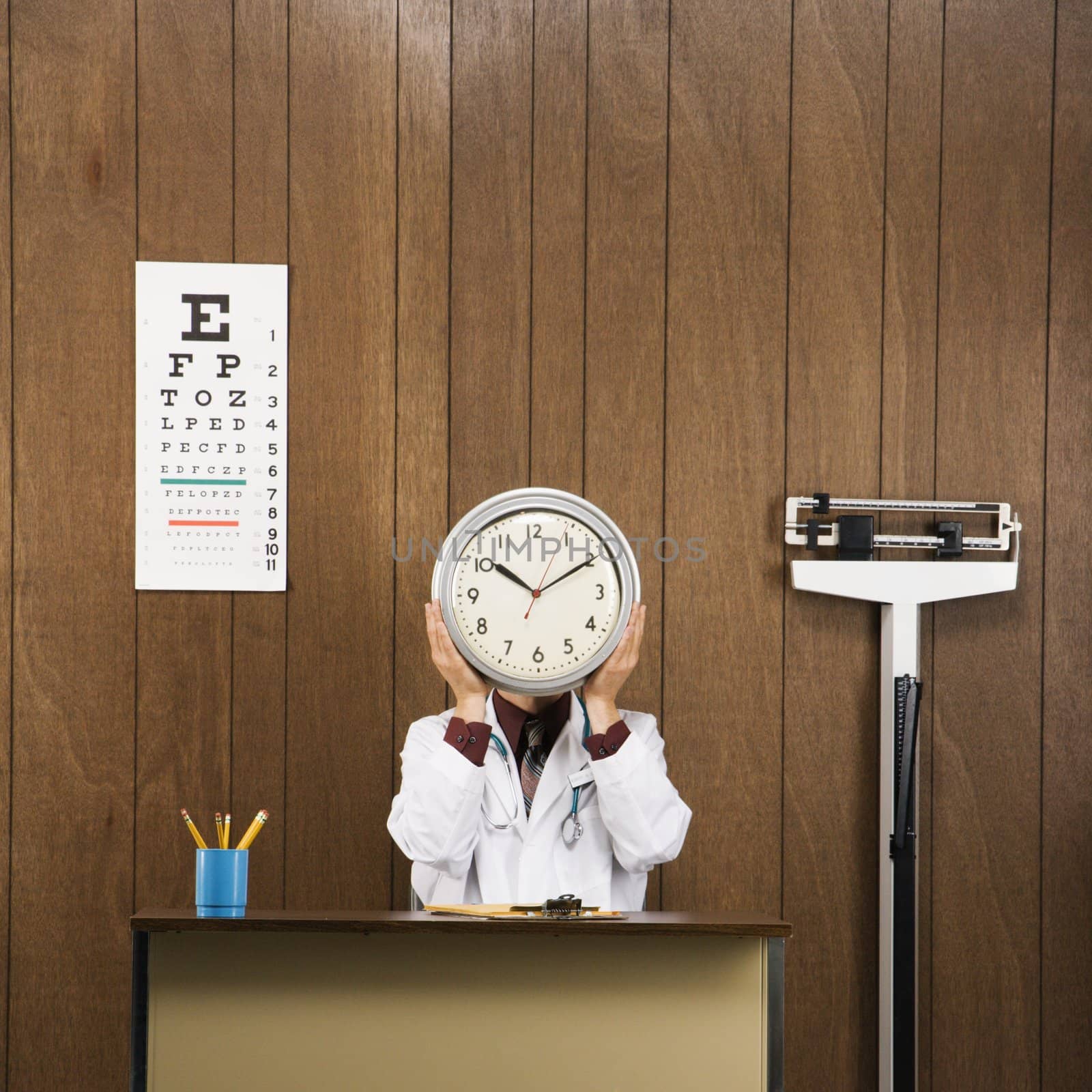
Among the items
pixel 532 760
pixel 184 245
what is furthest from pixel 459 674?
pixel 184 245

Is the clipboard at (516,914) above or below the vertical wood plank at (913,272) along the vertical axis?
below

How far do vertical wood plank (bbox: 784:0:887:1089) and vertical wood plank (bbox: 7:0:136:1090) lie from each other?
1302 mm

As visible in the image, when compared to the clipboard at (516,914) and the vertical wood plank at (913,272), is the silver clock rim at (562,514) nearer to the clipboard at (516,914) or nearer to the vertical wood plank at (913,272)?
the clipboard at (516,914)

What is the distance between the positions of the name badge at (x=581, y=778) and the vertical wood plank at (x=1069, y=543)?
106 centimetres

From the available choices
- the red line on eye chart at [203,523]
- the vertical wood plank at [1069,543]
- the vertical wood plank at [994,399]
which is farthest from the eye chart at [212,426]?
the vertical wood plank at [1069,543]

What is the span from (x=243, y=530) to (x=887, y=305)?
1355 millimetres

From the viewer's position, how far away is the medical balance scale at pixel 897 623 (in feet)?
6.79

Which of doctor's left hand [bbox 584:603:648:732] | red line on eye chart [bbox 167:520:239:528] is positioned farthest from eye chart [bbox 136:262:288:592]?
doctor's left hand [bbox 584:603:648:732]

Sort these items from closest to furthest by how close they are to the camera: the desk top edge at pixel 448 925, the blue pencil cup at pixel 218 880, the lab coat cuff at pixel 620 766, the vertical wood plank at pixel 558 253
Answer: the desk top edge at pixel 448 925
the blue pencil cup at pixel 218 880
the lab coat cuff at pixel 620 766
the vertical wood plank at pixel 558 253

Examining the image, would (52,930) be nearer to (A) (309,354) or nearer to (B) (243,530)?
(B) (243,530)

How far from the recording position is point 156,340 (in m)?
2.14

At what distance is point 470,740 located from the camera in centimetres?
164

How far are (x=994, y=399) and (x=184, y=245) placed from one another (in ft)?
5.36

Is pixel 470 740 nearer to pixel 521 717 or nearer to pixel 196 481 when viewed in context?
pixel 521 717
